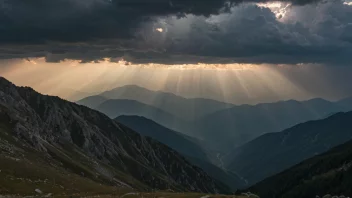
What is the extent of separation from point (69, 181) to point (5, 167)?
22078 mm

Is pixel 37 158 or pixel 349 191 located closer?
pixel 37 158

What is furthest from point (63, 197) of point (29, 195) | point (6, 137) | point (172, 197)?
point (6, 137)

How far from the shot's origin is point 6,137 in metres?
181

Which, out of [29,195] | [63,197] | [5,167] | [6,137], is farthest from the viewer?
[6,137]

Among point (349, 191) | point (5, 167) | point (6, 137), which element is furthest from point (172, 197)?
point (349, 191)

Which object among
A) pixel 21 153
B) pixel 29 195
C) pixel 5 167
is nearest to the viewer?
pixel 29 195

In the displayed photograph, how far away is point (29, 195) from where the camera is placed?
9394cm

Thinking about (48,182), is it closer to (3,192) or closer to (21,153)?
(3,192)

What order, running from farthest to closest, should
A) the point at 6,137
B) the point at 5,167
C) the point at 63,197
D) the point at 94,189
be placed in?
the point at 6,137, the point at 94,189, the point at 5,167, the point at 63,197

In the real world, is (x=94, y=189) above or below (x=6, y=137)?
below

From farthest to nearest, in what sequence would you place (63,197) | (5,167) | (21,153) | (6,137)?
1. (6,137)
2. (21,153)
3. (5,167)
4. (63,197)

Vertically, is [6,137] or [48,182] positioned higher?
[6,137]

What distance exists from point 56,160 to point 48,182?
8522 centimetres

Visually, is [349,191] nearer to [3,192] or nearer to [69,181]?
[69,181]
